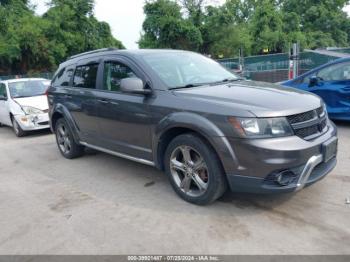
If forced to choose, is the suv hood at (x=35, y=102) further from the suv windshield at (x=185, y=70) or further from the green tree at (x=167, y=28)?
the green tree at (x=167, y=28)

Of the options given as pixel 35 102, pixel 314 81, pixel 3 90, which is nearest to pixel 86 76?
pixel 35 102

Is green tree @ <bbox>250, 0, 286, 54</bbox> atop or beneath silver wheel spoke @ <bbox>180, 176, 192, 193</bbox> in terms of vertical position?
atop

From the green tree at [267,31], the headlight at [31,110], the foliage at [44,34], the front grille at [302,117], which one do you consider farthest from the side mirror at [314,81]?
the green tree at [267,31]

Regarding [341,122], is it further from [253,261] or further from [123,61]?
[253,261]

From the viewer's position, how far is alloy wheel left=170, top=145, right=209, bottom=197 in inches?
153

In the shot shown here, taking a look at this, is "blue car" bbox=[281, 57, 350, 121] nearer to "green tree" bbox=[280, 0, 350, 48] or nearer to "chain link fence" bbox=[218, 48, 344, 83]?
"chain link fence" bbox=[218, 48, 344, 83]

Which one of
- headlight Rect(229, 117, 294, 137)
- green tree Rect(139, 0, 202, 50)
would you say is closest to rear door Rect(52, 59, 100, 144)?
headlight Rect(229, 117, 294, 137)

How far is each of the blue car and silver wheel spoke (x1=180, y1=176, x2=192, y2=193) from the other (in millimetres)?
4395

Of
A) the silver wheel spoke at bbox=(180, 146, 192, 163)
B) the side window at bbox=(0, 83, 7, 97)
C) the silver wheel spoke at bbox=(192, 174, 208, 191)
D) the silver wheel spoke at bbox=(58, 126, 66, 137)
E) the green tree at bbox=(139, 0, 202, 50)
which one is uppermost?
the green tree at bbox=(139, 0, 202, 50)

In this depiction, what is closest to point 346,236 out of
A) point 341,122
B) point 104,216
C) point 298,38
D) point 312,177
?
point 312,177

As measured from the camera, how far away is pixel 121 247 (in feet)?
10.7

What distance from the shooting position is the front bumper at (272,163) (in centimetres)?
334

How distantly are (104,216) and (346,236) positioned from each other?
238cm

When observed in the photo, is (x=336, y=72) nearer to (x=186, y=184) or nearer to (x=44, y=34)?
(x=186, y=184)
